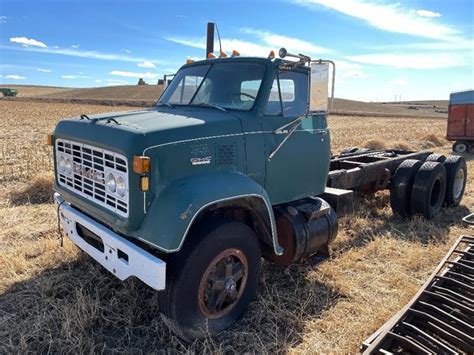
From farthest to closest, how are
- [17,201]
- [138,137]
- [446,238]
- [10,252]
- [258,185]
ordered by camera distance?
[17,201], [446,238], [10,252], [258,185], [138,137]

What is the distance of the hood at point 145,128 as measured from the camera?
10.0ft

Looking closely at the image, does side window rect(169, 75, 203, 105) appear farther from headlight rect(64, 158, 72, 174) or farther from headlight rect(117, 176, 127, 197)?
headlight rect(117, 176, 127, 197)

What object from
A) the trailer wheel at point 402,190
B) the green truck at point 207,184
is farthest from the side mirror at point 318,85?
the trailer wheel at point 402,190

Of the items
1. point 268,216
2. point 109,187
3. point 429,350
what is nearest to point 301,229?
point 268,216

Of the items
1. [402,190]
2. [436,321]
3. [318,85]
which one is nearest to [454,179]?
[402,190]

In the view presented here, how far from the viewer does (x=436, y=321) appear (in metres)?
3.54

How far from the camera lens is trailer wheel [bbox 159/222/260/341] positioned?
315 cm

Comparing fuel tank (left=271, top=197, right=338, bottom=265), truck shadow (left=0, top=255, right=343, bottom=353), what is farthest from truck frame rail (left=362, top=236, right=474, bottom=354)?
fuel tank (left=271, top=197, right=338, bottom=265)

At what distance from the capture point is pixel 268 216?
3.66m

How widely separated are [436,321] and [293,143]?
2021mm

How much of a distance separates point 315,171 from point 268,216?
1108 mm

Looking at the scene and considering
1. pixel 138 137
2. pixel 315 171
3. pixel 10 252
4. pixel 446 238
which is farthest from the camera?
pixel 446 238

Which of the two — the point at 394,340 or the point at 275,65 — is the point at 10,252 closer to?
the point at 275,65

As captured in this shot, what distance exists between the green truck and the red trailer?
12422 millimetres
